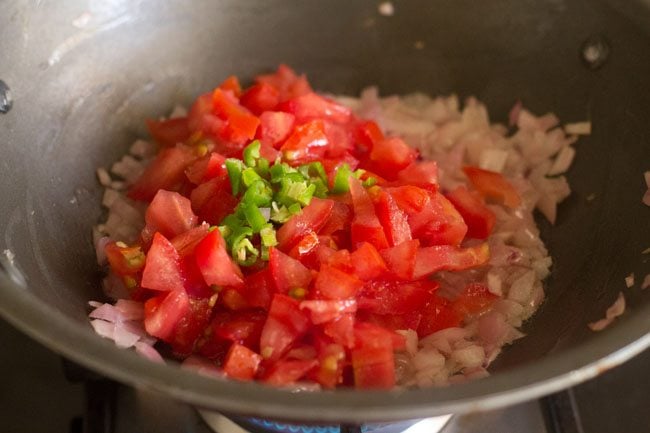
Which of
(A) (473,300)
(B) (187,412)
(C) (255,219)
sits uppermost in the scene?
(C) (255,219)

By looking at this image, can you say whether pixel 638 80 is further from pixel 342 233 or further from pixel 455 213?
pixel 342 233

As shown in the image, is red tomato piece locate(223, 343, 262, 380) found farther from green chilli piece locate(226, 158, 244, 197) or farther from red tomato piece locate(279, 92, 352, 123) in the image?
red tomato piece locate(279, 92, 352, 123)

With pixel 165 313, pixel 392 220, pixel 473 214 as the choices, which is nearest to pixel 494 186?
pixel 473 214

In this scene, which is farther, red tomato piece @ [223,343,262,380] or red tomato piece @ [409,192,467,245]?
red tomato piece @ [409,192,467,245]

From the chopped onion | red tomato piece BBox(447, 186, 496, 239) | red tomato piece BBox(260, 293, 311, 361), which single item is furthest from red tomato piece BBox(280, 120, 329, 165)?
the chopped onion

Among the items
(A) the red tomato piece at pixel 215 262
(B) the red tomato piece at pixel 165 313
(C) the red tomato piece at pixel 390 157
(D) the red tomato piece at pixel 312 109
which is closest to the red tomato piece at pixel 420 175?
(C) the red tomato piece at pixel 390 157

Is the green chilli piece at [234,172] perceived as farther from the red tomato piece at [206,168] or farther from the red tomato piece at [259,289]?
the red tomato piece at [259,289]

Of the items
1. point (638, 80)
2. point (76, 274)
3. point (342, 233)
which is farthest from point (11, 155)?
point (638, 80)

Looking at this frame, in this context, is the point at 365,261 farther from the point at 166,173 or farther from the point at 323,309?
the point at 166,173
